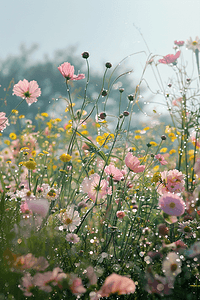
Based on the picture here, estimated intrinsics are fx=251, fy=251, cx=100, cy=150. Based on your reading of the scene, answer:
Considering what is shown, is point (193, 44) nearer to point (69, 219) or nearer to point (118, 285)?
point (69, 219)

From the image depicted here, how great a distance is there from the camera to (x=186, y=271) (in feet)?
1.82

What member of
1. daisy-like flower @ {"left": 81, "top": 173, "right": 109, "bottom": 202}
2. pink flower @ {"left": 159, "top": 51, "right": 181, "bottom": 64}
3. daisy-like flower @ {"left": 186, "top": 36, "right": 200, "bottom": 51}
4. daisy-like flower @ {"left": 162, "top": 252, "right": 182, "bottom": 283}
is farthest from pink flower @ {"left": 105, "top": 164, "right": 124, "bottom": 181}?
daisy-like flower @ {"left": 186, "top": 36, "right": 200, "bottom": 51}

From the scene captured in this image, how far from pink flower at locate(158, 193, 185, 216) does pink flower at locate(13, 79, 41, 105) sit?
0.59 metres

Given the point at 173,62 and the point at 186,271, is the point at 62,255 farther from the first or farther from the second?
the point at 173,62

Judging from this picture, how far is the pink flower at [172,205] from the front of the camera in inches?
21.6

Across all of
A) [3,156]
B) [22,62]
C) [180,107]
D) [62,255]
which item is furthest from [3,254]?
[22,62]

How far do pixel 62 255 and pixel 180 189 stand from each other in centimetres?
38

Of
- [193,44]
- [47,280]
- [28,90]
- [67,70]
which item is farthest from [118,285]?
[193,44]

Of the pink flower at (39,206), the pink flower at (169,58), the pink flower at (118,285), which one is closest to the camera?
the pink flower at (118,285)

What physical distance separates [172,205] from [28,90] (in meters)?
0.65

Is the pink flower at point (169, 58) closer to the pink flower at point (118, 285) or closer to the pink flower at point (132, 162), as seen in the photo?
the pink flower at point (132, 162)

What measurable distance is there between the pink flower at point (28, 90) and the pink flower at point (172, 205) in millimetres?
593

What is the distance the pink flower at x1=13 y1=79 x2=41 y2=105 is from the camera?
35.4 inches

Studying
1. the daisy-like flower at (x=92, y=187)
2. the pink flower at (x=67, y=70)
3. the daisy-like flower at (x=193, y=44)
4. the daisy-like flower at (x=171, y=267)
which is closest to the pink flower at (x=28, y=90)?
the pink flower at (x=67, y=70)
